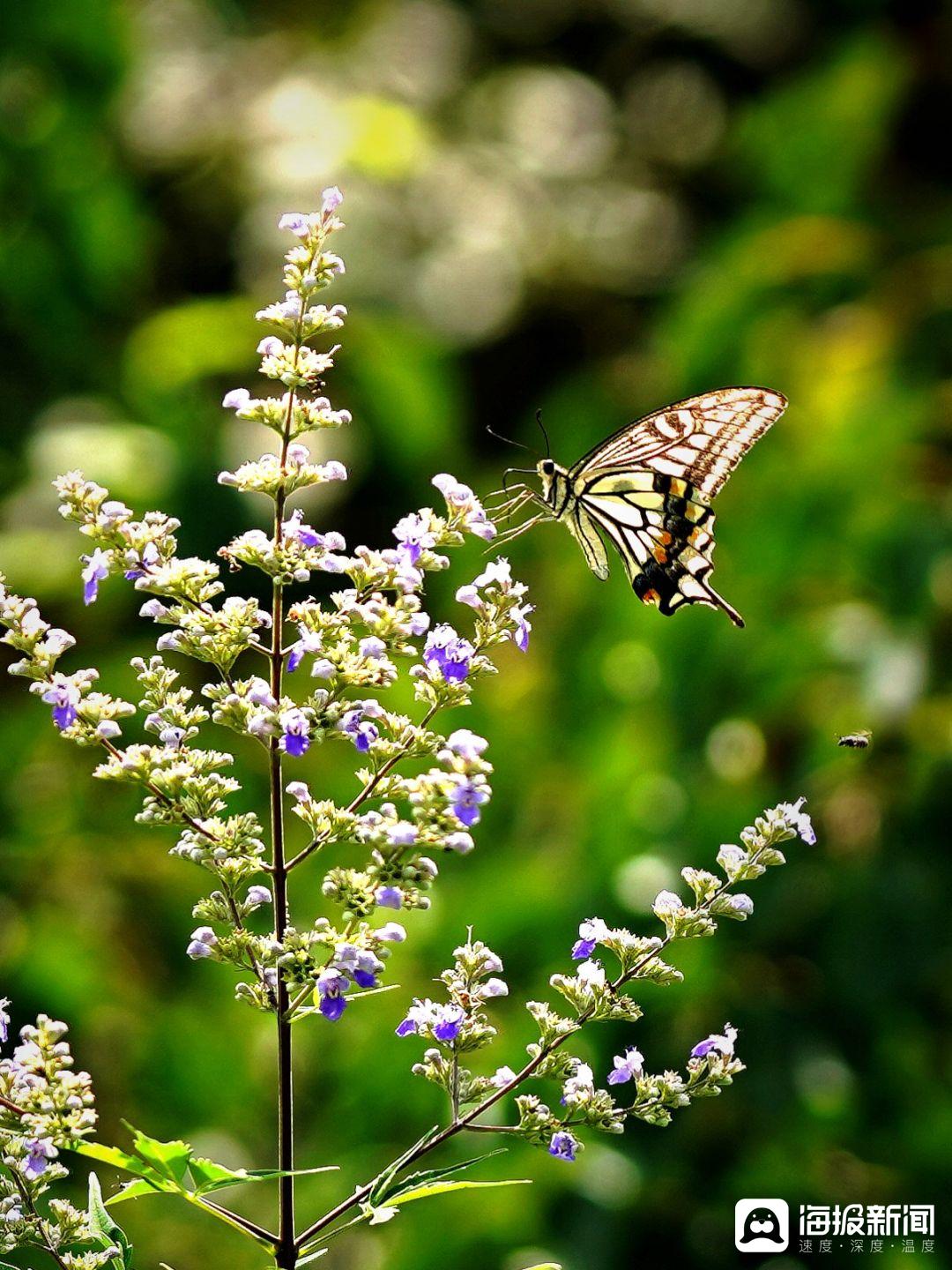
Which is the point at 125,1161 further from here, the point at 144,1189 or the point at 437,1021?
the point at 437,1021

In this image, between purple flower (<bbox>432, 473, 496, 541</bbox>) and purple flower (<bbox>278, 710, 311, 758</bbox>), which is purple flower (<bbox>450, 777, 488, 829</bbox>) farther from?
purple flower (<bbox>432, 473, 496, 541</bbox>)

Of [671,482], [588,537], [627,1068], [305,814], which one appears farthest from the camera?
[671,482]

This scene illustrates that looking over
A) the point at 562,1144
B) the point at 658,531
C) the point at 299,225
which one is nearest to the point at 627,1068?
the point at 562,1144

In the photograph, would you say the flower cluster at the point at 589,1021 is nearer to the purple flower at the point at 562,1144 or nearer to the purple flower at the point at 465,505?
the purple flower at the point at 562,1144

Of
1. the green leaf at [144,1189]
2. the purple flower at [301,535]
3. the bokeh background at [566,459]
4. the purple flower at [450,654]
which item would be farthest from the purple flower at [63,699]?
the bokeh background at [566,459]

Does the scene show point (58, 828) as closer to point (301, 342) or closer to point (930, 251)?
point (301, 342)

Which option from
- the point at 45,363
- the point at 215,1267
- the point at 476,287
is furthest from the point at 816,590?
the point at 45,363

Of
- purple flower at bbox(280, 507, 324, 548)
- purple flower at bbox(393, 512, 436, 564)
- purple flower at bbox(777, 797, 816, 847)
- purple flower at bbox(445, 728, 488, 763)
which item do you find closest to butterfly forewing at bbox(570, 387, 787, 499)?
purple flower at bbox(393, 512, 436, 564)
